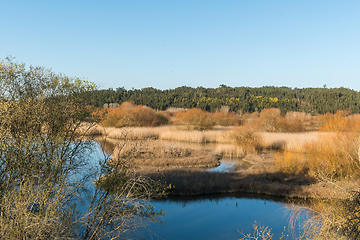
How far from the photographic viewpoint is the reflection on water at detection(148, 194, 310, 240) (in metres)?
8.75

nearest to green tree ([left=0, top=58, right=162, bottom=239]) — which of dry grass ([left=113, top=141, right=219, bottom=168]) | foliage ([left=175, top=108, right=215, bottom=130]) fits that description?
dry grass ([left=113, top=141, right=219, bottom=168])

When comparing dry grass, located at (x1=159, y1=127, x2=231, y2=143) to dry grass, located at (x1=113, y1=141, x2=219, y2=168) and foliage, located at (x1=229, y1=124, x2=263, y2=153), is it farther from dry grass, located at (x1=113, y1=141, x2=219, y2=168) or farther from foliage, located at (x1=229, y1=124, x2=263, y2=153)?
dry grass, located at (x1=113, y1=141, x2=219, y2=168)

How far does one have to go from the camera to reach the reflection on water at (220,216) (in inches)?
344

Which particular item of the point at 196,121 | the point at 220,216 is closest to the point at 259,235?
the point at 220,216

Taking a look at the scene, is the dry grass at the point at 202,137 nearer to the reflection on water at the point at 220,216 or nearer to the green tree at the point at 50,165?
the reflection on water at the point at 220,216

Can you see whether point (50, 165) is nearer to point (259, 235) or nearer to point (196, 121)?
point (259, 235)

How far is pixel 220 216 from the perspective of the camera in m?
10.0

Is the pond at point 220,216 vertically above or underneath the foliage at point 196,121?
underneath

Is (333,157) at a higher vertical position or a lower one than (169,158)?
higher

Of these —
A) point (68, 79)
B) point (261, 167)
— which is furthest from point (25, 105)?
point (261, 167)

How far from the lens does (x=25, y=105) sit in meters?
6.42

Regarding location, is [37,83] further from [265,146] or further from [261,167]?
[265,146]

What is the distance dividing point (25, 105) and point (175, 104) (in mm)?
76181

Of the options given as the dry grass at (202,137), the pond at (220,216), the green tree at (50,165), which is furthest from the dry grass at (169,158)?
the green tree at (50,165)
